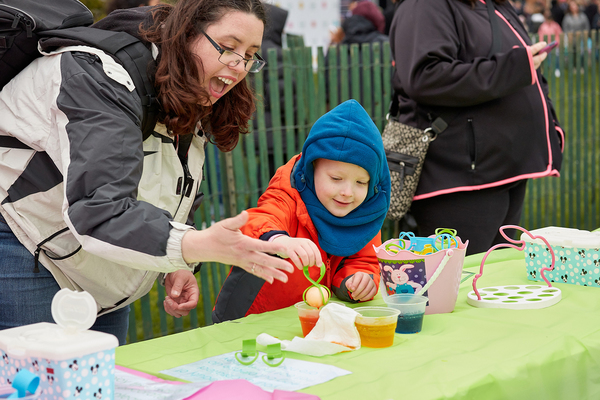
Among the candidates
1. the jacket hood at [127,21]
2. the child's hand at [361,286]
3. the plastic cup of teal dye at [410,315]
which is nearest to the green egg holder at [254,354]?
the plastic cup of teal dye at [410,315]

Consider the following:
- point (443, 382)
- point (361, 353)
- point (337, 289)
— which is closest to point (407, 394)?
point (443, 382)

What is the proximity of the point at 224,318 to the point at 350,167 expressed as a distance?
0.65 metres

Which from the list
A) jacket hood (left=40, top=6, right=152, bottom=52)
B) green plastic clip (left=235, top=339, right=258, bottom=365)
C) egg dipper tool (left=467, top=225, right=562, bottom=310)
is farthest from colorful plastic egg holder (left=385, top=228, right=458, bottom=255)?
jacket hood (left=40, top=6, right=152, bottom=52)

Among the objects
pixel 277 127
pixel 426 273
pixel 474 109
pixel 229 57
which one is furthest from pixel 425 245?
pixel 277 127

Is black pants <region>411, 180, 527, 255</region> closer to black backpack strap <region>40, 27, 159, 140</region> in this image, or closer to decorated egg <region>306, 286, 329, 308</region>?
decorated egg <region>306, 286, 329, 308</region>

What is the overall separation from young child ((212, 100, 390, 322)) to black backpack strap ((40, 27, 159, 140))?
1.66 feet

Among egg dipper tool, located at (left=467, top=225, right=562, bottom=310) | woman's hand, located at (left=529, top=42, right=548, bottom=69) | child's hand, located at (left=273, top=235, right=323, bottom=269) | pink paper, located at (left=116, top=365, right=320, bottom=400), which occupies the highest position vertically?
woman's hand, located at (left=529, top=42, right=548, bottom=69)

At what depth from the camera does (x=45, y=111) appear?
1.53m

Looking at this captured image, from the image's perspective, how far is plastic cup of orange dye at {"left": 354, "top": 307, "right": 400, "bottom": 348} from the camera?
4.94 ft

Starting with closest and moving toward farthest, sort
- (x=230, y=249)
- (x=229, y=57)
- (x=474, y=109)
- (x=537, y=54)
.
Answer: (x=230, y=249) < (x=229, y=57) < (x=537, y=54) < (x=474, y=109)

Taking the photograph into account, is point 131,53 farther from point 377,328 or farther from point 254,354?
point 377,328

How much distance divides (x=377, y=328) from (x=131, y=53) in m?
0.90

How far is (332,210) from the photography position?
211cm

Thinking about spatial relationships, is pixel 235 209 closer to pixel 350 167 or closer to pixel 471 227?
pixel 471 227
